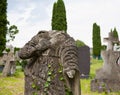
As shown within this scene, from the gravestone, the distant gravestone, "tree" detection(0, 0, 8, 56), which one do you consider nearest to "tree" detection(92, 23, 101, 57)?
"tree" detection(0, 0, 8, 56)

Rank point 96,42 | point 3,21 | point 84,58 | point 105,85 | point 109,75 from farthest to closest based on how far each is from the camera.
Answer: point 96,42
point 3,21
point 84,58
point 109,75
point 105,85

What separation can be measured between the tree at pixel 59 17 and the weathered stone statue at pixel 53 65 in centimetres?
3467

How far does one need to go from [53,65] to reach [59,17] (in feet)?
118

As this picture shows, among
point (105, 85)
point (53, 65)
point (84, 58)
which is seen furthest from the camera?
point (84, 58)

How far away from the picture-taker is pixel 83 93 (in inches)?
577

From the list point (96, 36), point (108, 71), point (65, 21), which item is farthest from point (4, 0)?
point (96, 36)

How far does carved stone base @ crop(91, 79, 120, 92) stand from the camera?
15.5 m

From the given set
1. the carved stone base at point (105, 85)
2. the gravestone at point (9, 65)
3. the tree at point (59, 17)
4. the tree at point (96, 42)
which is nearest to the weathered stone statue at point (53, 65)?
the carved stone base at point (105, 85)

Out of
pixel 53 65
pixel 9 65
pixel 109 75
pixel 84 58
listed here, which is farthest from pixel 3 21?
pixel 53 65

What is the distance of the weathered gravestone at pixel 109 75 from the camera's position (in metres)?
15.5

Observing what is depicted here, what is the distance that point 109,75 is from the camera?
15.8 m

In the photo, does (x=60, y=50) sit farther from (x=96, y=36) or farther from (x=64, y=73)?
(x=96, y=36)

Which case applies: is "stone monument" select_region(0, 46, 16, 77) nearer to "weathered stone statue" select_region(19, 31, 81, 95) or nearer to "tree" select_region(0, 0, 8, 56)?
"tree" select_region(0, 0, 8, 56)

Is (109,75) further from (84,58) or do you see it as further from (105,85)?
(84,58)
